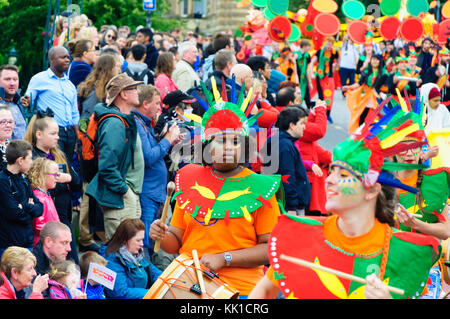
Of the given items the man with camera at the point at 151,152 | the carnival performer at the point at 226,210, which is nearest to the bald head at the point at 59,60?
the man with camera at the point at 151,152

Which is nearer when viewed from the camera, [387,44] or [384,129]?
[384,129]

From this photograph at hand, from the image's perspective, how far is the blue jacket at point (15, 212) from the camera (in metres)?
5.96

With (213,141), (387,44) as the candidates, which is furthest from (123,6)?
(213,141)

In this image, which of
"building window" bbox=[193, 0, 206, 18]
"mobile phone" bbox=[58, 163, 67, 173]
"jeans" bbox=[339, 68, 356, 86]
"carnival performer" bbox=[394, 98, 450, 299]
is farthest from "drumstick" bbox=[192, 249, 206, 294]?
"building window" bbox=[193, 0, 206, 18]

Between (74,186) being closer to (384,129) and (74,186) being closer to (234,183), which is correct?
(234,183)

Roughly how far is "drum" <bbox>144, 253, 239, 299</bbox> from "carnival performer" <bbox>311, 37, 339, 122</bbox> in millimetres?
13135

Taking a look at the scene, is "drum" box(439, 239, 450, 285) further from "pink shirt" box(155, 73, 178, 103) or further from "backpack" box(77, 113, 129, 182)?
"pink shirt" box(155, 73, 178, 103)

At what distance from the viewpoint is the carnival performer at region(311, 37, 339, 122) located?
57.7 ft

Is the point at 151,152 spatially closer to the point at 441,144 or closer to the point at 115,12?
the point at 441,144

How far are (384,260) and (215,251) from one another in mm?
1322

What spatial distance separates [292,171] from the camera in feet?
25.5

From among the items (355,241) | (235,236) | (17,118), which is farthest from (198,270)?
(17,118)

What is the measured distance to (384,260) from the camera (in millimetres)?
3508

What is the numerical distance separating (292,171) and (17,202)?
291 centimetres
